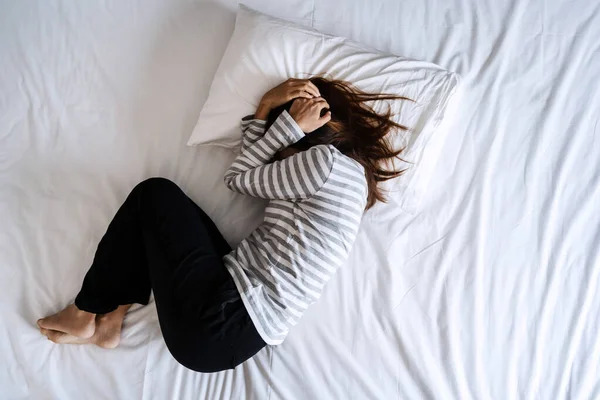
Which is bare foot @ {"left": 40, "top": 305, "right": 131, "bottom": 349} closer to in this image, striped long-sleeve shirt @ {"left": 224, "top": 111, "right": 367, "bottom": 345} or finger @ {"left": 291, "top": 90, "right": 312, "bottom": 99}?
striped long-sleeve shirt @ {"left": 224, "top": 111, "right": 367, "bottom": 345}

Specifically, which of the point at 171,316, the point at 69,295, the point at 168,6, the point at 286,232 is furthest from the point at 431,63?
the point at 69,295

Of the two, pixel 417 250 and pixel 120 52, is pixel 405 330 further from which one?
pixel 120 52

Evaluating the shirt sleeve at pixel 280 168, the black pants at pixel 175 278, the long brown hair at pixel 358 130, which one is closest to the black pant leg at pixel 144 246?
the black pants at pixel 175 278

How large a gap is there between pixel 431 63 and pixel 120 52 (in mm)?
771

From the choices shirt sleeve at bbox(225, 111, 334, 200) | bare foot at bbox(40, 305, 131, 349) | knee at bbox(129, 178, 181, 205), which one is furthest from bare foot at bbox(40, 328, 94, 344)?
shirt sleeve at bbox(225, 111, 334, 200)

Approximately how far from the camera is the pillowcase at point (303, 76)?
1083 millimetres

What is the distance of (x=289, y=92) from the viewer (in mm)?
1021

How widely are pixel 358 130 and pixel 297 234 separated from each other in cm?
28

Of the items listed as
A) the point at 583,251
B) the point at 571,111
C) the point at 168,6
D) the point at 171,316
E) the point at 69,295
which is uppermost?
the point at 571,111

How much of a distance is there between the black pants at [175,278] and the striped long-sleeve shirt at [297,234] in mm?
43

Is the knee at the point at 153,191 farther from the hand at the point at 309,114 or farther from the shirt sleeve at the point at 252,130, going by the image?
the hand at the point at 309,114

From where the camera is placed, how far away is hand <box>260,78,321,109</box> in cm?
102

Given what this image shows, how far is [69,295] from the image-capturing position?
1.06 m

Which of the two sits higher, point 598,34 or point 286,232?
point 598,34
